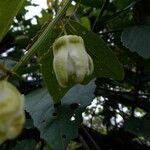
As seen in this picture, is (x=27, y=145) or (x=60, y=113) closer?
(x=60, y=113)

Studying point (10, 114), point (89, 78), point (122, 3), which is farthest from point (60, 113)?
point (10, 114)

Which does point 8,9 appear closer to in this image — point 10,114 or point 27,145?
point 10,114

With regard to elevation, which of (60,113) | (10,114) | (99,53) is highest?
(10,114)

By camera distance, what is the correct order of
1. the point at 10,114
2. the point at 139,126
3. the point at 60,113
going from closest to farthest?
Result: the point at 10,114 → the point at 60,113 → the point at 139,126

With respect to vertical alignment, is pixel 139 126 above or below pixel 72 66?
below

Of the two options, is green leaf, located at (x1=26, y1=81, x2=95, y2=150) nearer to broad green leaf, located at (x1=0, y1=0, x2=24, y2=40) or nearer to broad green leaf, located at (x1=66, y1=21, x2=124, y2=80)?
broad green leaf, located at (x1=66, y1=21, x2=124, y2=80)

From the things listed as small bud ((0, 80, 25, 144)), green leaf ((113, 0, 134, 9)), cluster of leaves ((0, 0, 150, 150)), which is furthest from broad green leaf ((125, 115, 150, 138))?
small bud ((0, 80, 25, 144))
